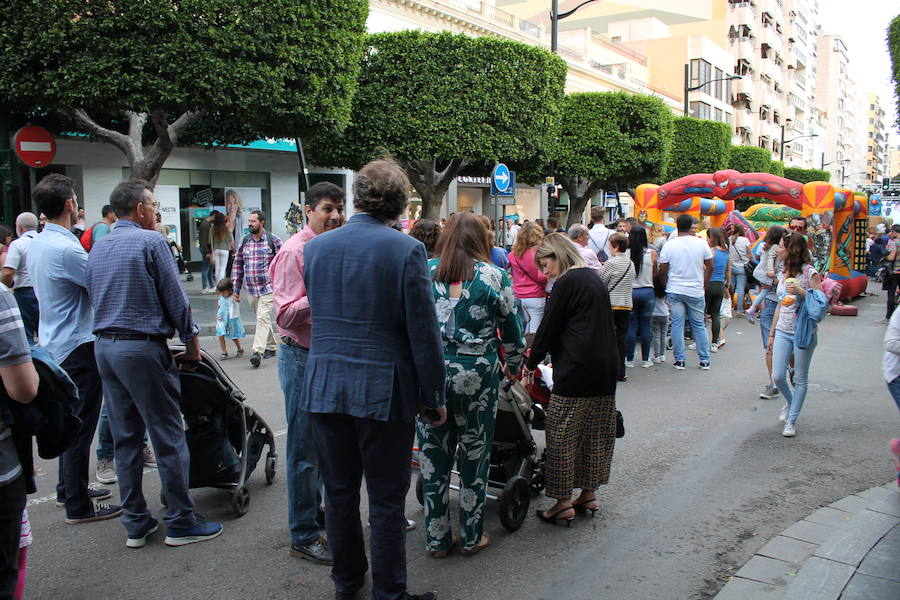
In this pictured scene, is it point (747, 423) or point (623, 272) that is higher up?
point (623, 272)

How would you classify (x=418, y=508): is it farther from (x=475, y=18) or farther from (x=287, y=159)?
(x=475, y=18)

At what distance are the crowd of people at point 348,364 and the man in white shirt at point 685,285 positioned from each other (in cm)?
477

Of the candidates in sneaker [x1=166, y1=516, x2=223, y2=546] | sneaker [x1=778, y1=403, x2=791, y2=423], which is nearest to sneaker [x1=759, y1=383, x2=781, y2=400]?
sneaker [x1=778, y1=403, x2=791, y2=423]

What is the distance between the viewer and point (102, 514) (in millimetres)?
4266

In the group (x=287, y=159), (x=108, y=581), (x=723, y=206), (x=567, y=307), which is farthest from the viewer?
(x=287, y=159)

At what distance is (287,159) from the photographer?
83.2ft

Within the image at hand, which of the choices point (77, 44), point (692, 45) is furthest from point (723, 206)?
point (692, 45)

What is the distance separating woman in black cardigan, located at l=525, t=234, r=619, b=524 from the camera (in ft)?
13.6

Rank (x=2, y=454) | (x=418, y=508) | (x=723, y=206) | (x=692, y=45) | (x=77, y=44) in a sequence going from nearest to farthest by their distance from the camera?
1. (x=2, y=454)
2. (x=418, y=508)
3. (x=77, y=44)
4. (x=723, y=206)
5. (x=692, y=45)

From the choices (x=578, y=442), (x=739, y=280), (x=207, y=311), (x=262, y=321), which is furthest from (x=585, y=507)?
(x=207, y=311)

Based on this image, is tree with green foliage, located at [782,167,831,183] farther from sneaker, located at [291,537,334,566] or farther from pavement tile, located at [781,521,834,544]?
sneaker, located at [291,537,334,566]

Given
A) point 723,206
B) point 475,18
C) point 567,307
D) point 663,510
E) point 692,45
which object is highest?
point 692,45

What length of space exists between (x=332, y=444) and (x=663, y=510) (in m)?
2.47

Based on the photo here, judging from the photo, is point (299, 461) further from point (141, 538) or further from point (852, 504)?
point (852, 504)
